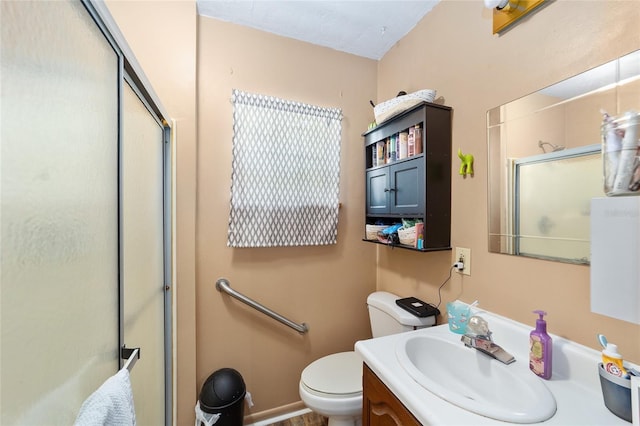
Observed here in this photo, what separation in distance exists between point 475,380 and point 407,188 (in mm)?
826

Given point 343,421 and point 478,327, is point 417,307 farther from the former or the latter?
point 343,421

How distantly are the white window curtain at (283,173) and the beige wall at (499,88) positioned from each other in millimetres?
564

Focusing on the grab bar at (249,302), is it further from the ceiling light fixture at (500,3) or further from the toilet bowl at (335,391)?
the ceiling light fixture at (500,3)

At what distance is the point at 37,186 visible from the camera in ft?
1.28

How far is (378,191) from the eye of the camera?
158cm

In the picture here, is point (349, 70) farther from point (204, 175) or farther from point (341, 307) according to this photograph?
point (341, 307)

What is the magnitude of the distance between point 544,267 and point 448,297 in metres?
0.45

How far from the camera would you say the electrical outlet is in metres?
1.13

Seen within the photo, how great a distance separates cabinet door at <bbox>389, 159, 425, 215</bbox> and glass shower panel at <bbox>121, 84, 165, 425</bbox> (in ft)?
3.74

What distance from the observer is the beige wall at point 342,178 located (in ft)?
2.74

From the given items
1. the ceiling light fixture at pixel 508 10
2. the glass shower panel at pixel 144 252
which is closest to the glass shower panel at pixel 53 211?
the glass shower panel at pixel 144 252

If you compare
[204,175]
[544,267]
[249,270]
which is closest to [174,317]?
[249,270]

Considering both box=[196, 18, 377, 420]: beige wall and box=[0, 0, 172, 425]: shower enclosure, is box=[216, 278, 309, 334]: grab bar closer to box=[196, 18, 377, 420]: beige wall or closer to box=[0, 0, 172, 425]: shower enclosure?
box=[196, 18, 377, 420]: beige wall

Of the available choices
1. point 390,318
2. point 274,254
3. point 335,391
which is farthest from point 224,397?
point 390,318
